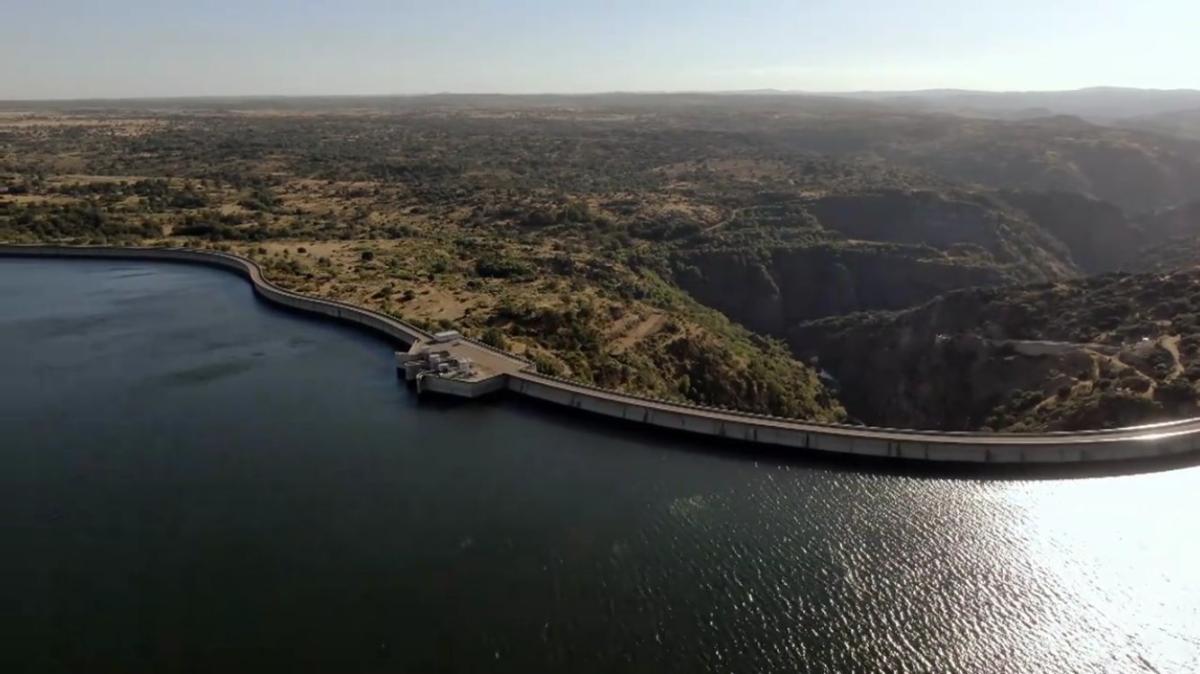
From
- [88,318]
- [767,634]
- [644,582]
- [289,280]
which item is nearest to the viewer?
[767,634]

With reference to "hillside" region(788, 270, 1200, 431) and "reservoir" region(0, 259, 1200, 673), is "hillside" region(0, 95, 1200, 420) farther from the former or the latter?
"reservoir" region(0, 259, 1200, 673)

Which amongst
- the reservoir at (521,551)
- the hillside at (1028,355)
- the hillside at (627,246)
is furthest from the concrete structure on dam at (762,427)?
the hillside at (1028,355)

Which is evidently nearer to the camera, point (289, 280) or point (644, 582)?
point (644, 582)

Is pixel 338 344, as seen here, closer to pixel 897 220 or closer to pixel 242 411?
pixel 242 411

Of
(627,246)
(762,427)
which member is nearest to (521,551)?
(762,427)

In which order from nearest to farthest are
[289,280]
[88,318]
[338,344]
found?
[338,344]
[88,318]
[289,280]

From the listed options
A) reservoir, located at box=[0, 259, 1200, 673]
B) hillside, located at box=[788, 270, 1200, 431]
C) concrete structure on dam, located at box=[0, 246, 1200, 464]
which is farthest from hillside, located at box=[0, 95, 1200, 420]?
reservoir, located at box=[0, 259, 1200, 673]

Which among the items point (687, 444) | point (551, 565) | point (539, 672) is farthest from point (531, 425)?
point (539, 672)
